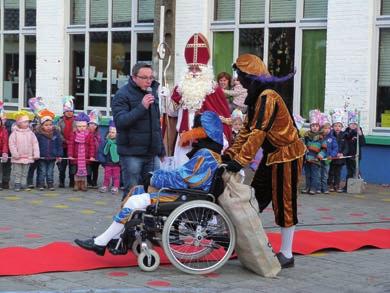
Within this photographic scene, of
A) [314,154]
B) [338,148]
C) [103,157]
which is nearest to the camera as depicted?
[103,157]

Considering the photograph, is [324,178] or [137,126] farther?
[324,178]

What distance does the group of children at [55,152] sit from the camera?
39.5 feet

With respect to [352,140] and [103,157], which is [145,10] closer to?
[103,157]

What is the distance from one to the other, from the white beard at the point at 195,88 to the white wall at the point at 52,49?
36.5ft

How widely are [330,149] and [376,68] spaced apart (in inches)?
87.5

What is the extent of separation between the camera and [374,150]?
44.7ft

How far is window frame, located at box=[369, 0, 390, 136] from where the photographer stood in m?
13.6

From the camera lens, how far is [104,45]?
59.6 ft

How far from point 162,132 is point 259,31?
304 inches

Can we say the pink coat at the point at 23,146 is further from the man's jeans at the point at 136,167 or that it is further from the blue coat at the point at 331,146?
the blue coat at the point at 331,146

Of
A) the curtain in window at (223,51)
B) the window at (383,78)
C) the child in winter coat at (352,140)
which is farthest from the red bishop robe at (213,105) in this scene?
the curtain in window at (223,51)

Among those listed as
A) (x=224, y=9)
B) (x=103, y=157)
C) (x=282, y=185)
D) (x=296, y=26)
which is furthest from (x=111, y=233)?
(x=224, y=9)

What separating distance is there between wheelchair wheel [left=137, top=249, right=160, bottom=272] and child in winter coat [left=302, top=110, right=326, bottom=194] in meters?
6.12

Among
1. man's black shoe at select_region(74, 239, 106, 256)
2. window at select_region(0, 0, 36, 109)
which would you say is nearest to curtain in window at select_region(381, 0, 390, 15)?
man's black shoe at select_region(74, 239, 106, 256)
